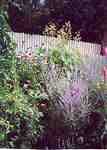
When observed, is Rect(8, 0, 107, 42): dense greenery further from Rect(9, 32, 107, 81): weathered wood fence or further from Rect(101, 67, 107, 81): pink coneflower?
Rect(101, 67, 107, 81): pink coneflower

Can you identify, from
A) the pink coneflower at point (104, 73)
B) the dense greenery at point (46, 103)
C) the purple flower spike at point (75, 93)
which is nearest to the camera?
the dense greenery at point (46, 103)

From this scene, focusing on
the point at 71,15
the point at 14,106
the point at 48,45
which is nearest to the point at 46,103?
the point at 14,106

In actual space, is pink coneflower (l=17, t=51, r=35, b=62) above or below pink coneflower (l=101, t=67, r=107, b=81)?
above

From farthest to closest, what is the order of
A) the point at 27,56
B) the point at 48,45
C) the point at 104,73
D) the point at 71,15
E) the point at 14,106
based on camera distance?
the point at 71,15, the point at 48,45, the point at 104,73, the point at 27,56, the point at 14,106

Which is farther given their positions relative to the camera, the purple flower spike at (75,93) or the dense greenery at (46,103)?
→ the purple flower spike at (75,93)

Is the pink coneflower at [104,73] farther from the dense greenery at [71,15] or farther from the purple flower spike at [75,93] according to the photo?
the dense greenery at [71,15]

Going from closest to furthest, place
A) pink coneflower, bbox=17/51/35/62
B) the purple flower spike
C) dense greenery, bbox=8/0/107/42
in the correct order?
the purple flower spike < pink coneflower, bbox=17/51/35/62 < dense greenery, bbox=8/0/107/42

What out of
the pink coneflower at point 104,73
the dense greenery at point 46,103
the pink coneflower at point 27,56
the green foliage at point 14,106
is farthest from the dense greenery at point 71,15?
the green foliage at point 14,106

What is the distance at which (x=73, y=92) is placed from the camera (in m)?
9.66

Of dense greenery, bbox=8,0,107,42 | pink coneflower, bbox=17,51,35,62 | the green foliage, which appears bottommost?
the green foliage

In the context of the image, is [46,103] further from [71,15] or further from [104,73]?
[71,15]

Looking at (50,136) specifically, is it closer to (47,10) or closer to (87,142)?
(87,142)

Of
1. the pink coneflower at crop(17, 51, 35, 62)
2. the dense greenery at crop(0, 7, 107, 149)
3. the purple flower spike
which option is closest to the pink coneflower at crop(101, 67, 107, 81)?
the dense greenery at crop(0, 7, 107, 149)

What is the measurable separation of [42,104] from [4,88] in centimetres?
67
